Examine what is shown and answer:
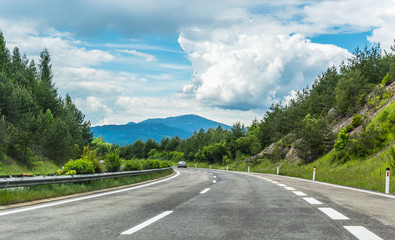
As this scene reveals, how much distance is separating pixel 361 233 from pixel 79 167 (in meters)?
11.2

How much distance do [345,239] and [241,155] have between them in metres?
83.2

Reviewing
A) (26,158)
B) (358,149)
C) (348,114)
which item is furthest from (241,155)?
(358,149)

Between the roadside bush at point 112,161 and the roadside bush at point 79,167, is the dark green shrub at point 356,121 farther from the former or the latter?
the roadside bush at point 79,167

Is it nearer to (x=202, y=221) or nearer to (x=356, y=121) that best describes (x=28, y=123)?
(x=356, y=121)

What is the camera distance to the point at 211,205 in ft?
27.0

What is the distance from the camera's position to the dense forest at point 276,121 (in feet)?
110

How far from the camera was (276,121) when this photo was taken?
72625 millimetres

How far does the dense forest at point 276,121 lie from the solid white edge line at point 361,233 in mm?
12843

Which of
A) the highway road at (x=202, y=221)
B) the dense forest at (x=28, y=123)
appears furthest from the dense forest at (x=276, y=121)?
the highway road at (x=202, y=221)

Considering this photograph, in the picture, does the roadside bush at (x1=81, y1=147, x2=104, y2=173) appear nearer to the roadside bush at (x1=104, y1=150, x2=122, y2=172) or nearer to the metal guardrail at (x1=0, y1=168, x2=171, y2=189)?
the metal guardrail at (x1=0, y1=168, x2=171, y2=189)

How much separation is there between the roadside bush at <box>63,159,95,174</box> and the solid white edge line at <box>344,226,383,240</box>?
35.4 ft

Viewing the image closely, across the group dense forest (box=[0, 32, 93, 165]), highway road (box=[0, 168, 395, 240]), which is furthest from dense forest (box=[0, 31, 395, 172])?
highway road (box=[0, 168, 395, 240])

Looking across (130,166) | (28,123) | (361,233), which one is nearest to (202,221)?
(361,233)

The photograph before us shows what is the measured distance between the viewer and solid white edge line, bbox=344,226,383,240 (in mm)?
4477
